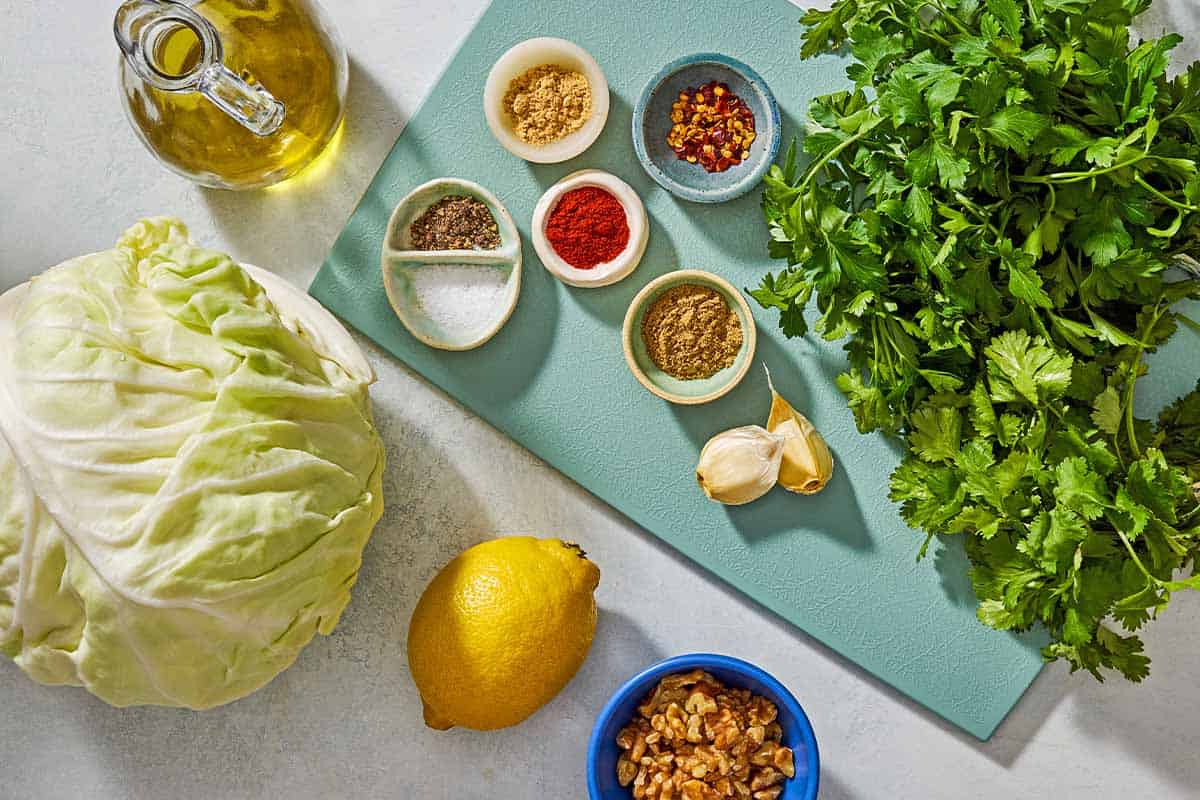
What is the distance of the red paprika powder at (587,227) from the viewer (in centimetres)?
130

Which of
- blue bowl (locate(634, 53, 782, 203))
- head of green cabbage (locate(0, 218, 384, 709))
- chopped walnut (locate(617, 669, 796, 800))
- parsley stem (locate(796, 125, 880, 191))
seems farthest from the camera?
blue bowl (locate(634, 53, 782, 203))

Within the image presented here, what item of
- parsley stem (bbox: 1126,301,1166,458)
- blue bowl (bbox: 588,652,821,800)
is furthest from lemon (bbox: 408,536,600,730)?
parsley stem (bbox: 1126,301,1166,458)

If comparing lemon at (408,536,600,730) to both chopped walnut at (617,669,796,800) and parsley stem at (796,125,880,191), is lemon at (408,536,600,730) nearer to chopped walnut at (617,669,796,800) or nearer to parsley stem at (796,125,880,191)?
chopped walnut at (617,669,796,800)

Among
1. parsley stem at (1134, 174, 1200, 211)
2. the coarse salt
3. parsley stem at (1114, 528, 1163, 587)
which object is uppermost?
parsley stem at (1134, 174, 1200, 211)

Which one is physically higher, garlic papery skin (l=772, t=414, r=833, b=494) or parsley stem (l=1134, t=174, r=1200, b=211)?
parsley stem (l=1134, t=174, r=1200, b=211)

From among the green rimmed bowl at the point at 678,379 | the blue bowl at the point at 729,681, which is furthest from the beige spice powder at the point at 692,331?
the blue bowl at the point at 729,681

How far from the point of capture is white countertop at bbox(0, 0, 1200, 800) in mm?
1332

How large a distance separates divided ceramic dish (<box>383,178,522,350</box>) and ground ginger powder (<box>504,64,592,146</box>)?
4.1 inches

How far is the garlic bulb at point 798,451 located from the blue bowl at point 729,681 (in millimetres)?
248

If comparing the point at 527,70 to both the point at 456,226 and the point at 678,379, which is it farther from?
the point at 678,379

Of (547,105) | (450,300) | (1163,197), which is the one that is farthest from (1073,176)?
(450,300)

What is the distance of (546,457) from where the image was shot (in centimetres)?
133

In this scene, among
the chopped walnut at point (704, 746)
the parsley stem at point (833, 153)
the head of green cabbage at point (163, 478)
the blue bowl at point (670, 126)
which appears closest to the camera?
the head of green cabbage at point (163, 478)

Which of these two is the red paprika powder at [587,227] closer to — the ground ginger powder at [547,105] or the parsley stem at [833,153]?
the ground ginger powder at [547,105]
